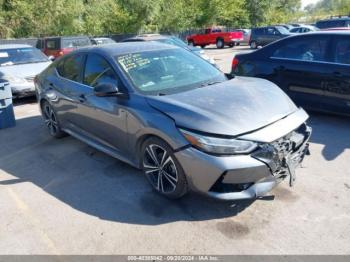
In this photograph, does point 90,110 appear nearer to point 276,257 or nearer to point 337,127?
point 276,257

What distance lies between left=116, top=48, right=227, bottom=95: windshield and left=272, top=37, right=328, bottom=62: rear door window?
227 cm

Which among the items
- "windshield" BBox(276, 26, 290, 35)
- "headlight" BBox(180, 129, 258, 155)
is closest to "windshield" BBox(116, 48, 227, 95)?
"headlight" BBox(180, 129, 258, 155)

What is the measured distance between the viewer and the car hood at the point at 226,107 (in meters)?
3.23

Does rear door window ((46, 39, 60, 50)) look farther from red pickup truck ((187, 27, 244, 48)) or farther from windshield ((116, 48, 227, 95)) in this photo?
red pickup truck ((187, 27, 244, 48))

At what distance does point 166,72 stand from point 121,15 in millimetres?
27861

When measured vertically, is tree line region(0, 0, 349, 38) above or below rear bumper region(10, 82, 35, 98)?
above

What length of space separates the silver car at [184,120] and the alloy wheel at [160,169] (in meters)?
0.01

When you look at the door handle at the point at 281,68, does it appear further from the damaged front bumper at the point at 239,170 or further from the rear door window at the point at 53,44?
the rear door window at the point at 53,44

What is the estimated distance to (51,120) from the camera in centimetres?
608

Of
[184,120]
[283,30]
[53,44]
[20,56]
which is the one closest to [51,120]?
[184,120]

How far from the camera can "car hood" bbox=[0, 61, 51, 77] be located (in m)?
8.95

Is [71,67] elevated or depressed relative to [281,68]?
elevated

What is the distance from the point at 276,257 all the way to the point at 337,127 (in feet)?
12.2

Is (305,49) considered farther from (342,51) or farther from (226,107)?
(226,107)
